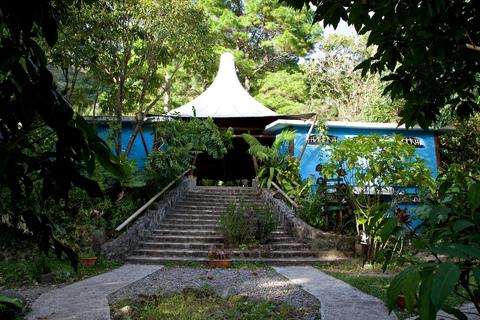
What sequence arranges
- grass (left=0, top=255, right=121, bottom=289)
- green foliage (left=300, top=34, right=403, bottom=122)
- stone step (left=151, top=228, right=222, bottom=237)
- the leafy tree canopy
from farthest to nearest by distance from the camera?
the leafy tree canopy → green foliage (left=300, top=34, right=403, bottom=122) → stone step (left=151, top=228, right=222, bottom=237) → grass (left=0, top=255, right=121, bottom=289)

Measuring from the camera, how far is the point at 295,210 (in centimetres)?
970

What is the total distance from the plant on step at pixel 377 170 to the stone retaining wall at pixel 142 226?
Answer: 4.03 metres

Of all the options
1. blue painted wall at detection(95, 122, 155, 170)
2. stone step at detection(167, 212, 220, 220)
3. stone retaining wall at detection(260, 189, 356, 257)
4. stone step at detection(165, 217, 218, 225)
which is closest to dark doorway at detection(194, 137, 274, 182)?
blue painted wall at detection(95, 122, 155, 170)

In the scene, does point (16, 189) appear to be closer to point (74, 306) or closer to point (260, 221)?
point (74, 306)

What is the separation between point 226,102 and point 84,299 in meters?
10.8

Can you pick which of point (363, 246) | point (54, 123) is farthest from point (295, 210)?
point (54, 123)

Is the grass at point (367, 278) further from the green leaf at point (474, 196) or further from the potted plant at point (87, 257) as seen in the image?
the potted plant at point (87, 257)

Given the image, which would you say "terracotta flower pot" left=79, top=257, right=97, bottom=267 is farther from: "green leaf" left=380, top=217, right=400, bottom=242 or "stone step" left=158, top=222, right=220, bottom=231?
"green leaf" left=380, top=217, right=400, bottom=242

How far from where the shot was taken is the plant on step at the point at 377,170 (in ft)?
24.6

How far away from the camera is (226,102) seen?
14.8 m

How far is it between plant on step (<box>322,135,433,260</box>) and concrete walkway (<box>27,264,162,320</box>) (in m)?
4.07

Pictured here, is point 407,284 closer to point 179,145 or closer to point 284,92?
point 179,145

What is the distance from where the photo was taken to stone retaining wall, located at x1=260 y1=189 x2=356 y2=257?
8148mm

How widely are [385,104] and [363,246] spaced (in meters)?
9.34
